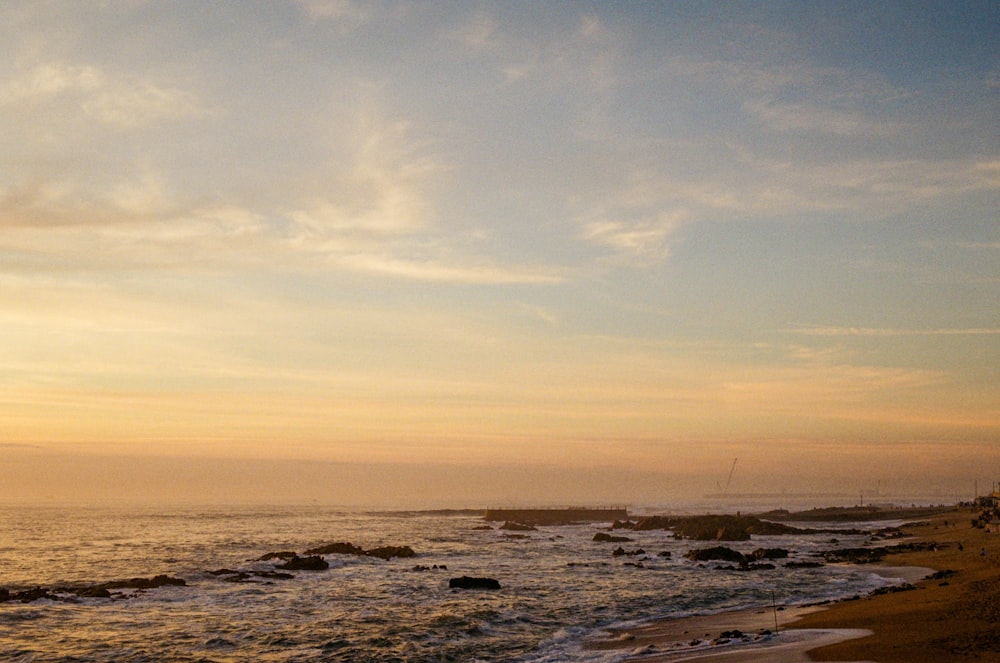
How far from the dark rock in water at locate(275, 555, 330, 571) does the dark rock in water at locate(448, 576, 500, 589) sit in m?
15.1

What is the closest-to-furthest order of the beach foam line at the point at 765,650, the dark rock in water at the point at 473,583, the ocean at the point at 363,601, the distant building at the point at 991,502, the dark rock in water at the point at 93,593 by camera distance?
1. the beach foam line at the point at 765,650
2. the ocean at the point at 363,601
3. the dark rock in water at the point at 93,593
4. the dark rock in water at the point at 473,583
5. the distant building at the point at 991,502

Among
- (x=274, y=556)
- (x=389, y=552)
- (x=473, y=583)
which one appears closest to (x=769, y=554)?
(x=473, y=583)

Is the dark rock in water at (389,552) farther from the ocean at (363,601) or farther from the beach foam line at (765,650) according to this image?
the beach foam line at (765,650)

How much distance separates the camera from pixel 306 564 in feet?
174

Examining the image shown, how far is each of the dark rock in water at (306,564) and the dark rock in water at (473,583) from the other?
49.7 ft

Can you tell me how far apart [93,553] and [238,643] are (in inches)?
1748

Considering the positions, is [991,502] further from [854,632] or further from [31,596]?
[31,596]

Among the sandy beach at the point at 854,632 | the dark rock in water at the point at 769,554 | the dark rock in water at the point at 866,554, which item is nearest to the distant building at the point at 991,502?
the dark rock in water at the point at 866,554

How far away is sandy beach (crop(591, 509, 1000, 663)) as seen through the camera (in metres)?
20.3

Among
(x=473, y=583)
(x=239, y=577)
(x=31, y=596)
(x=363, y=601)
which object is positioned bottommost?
(x=239, y=577)

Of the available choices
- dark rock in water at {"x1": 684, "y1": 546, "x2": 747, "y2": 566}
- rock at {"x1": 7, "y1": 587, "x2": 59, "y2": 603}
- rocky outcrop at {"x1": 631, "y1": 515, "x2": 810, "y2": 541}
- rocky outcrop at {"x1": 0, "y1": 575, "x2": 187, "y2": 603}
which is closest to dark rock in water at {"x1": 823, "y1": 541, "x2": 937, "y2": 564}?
dark rock in water at {"x1": 684, "y1": 546, "x2": 747, "y2": 566}

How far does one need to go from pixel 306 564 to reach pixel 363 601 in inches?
718

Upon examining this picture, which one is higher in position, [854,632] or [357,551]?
[854,632]

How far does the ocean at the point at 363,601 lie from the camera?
83.9ft
